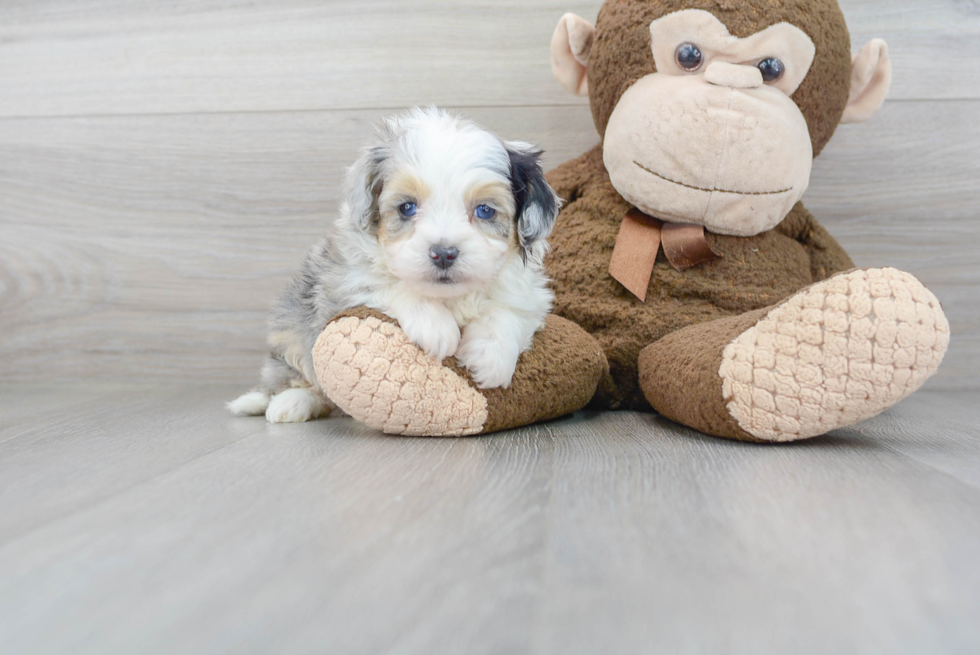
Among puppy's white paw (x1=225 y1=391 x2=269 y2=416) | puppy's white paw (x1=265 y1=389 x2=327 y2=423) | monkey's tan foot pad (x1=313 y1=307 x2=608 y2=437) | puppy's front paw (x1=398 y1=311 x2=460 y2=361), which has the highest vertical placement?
puppy's front paw (x1=398 y1=311 x2=460 y2=361)

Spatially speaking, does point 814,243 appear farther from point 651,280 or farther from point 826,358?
point 826,358

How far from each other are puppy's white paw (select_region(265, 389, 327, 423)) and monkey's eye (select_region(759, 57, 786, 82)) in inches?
49.6

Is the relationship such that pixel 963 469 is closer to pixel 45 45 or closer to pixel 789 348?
pixel 789 348

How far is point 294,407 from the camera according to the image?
5.53ft

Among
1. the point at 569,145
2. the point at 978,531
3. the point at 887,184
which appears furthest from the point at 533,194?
the point at 887,184

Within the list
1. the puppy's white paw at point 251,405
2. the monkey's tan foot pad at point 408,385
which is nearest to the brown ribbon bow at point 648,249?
the monkey's tan foot pad at point 408,385

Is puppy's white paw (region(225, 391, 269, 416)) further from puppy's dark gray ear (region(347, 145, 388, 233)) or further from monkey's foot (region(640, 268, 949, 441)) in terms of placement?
monkey's foot (region(640, 268, 949, 441))

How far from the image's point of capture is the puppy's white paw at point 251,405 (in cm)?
177

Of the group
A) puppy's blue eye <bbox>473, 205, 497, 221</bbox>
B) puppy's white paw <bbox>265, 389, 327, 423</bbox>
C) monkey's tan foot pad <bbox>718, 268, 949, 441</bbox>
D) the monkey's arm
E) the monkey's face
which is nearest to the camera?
monkey's tan foot pad <bbox>718, 268, 949, 441</bbox>

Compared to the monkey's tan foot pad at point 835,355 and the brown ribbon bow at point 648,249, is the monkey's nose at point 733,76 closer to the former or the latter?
the brown ribbon bow at point 648,249

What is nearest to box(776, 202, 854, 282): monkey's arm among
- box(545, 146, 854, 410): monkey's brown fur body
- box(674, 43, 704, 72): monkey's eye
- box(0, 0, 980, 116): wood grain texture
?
box(545, 146, 854, 410): monkey's brown fur body

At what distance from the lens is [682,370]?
57.1 inches

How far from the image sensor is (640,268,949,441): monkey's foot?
46.5 inches

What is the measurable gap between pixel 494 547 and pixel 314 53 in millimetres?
1832
